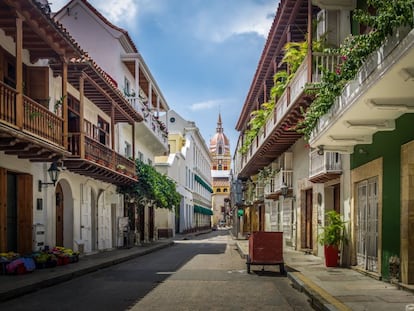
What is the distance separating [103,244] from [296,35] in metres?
11.2

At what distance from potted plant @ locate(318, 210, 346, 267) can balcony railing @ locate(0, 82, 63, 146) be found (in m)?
7.11

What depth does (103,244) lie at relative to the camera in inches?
846

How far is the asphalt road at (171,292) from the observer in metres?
8.41

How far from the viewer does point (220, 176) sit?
112 m

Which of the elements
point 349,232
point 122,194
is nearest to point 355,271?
point 349,232

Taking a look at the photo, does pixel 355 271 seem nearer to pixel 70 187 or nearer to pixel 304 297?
pixel 304 297

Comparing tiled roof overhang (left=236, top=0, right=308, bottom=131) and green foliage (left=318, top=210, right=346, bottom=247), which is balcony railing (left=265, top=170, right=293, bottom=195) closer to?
tiled roof overhang (left=236, top=0, right=308, bottom=131)

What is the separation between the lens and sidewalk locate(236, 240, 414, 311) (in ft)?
25.2

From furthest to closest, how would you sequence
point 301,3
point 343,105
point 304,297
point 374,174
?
point 301,3 < point 374,174 < point 304,297 < point 343,105

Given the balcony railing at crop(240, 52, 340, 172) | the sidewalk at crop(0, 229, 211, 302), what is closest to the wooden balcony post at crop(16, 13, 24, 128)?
the sidewalk at crop(0, 229, 211, 302)

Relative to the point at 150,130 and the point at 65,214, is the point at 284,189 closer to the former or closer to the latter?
the point at 65,214

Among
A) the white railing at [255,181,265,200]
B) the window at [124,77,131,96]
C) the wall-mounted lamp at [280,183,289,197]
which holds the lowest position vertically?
the white railing at [255,181,265,200]

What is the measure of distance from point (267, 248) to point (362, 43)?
255 inches

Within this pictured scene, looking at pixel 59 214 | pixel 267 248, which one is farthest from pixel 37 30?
pixel 267 248
